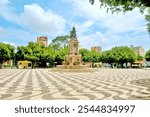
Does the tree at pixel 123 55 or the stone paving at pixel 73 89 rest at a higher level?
the tree at pixel 123 55

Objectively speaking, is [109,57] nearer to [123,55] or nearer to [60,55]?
[123,55]

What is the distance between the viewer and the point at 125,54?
87688 millimetres

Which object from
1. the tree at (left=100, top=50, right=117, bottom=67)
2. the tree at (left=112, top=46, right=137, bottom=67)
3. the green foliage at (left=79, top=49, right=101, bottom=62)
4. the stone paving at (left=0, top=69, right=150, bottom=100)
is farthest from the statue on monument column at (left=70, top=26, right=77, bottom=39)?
the green foliage at (left=79, top=49, right=101, bottom=62)

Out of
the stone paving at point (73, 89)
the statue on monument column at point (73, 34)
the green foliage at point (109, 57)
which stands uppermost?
the statue on monument column at point (73, 34)

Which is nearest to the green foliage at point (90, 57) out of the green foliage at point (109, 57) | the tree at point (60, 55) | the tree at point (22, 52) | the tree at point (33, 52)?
the green foliage at point (109, 57)

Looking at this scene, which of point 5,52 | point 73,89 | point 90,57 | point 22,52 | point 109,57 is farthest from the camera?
point 90,57

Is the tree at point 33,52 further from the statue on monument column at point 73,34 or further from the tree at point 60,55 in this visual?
the statue on monument column at point 73,34

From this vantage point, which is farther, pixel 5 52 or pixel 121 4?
pixel 5 52

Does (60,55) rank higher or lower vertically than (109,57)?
higher

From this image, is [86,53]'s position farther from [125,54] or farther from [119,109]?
[119,109]

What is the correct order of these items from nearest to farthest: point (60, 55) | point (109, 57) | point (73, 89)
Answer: point (73, 89) < point (60, 55) < point (109, 57)

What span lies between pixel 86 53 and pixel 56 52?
29.9 m

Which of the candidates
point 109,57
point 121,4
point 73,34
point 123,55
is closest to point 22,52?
point 109,57

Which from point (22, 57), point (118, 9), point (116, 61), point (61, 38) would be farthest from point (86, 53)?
point (118, 9)
